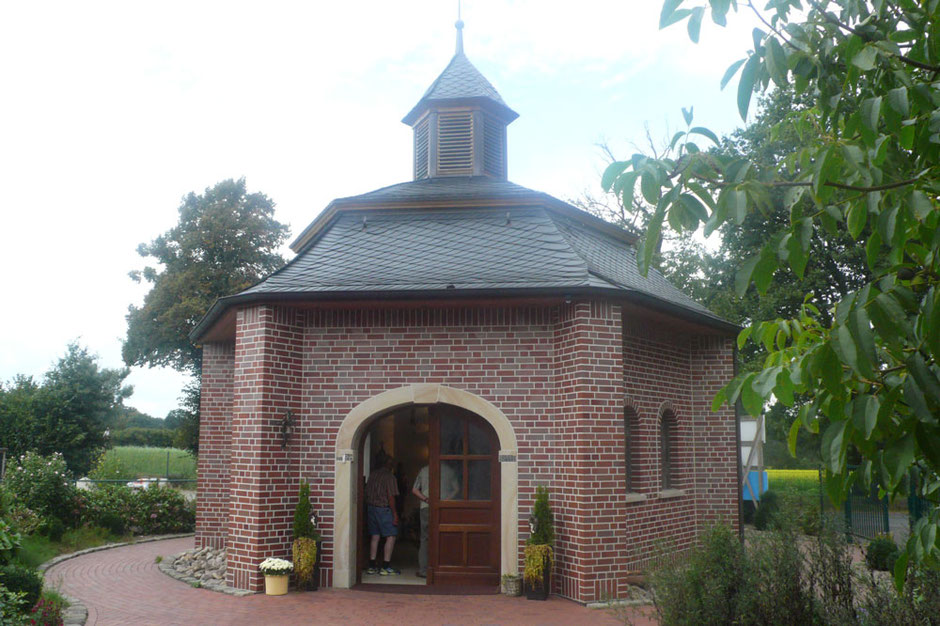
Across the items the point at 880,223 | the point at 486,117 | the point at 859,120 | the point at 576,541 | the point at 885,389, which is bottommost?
the point at 576,541

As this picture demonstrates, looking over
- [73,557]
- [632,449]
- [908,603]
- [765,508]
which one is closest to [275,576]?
[632,449]

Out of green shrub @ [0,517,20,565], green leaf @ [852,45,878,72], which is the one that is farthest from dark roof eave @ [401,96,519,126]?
green leaf @ [852,45,878,72]

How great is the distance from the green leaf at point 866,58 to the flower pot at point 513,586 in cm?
856

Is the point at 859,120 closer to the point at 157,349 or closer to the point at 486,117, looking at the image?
the point at 486,117

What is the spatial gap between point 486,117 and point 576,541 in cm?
930

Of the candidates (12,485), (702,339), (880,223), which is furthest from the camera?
(12,485)

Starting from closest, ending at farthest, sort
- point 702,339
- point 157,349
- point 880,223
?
point 880,223 < point 702,339 < point 157,349

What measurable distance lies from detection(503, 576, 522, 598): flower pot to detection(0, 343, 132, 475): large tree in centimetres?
2279

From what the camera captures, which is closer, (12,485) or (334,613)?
(334,613)

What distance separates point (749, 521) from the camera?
64.8 feet

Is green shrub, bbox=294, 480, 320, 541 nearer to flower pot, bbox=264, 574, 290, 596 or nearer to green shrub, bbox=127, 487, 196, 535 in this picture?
flower pot, bbox=264, 574, 290, 596

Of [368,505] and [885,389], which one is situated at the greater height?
[885,389]

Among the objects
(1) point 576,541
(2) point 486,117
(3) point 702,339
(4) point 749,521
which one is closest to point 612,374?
(1) point 576,541

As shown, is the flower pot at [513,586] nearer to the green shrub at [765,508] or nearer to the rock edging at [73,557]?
the rock edging at [73,557]
